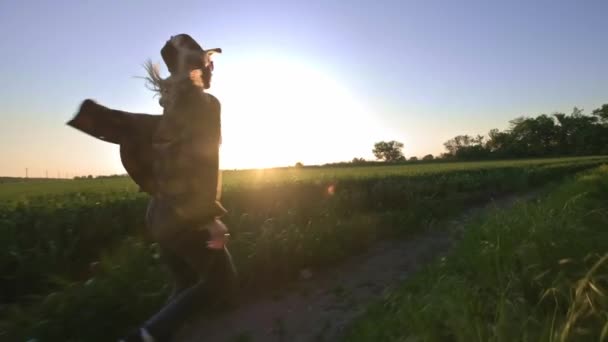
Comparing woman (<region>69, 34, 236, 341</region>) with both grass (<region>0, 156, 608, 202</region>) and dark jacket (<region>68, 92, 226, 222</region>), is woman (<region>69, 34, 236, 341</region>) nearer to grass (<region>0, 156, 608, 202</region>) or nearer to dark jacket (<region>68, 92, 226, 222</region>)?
dark jacket (<region>68, 92, 226, 222</region>)

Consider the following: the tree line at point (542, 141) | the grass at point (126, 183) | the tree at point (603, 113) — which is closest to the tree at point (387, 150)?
the tree line at point (542, 141)

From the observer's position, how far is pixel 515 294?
2.63 metres

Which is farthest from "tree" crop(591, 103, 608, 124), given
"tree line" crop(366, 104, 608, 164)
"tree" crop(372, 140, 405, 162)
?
"tree" crop(372, 140, 405, 162)

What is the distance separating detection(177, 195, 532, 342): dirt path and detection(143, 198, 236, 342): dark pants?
1685mm

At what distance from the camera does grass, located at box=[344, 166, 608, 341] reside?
6.80 ft

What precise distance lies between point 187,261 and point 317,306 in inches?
104

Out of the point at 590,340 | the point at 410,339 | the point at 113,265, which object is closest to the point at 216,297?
the point at 410,339

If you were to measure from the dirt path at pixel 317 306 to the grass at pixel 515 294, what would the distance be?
0.44 metres

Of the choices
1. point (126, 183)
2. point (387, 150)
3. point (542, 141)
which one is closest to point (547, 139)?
point (542, 141)

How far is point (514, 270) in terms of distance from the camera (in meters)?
3.16

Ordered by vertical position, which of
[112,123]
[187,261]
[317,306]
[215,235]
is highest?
[112,123]

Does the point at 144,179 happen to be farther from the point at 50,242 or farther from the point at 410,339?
the point at 50,242

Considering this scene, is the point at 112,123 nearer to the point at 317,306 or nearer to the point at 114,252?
the point at 317,306

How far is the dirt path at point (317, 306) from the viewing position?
3.64m
